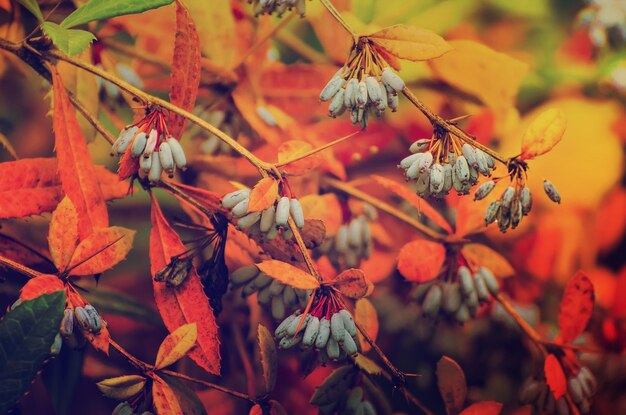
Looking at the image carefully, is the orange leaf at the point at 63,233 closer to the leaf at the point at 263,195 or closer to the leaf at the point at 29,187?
the leaf at the point at 29,187

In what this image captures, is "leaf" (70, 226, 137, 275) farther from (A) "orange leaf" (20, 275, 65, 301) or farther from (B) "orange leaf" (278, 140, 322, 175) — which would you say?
(B) "orange leaf" (278, 140, 322, 175)

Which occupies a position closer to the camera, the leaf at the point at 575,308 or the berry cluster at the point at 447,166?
the berry cluster at the point at 447,166

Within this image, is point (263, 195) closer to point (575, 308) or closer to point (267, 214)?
point (267, 214)

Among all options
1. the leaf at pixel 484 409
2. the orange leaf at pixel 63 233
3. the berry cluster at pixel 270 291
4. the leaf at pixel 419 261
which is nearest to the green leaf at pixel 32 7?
the orange leaf at pixel 63 233

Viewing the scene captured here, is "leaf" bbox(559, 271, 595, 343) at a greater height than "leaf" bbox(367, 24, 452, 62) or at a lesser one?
lesser

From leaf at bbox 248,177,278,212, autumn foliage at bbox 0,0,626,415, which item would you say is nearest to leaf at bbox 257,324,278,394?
autumn foliage at bbox 0,0,626,415

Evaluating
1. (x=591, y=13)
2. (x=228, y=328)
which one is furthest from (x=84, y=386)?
(x=591, y=13)

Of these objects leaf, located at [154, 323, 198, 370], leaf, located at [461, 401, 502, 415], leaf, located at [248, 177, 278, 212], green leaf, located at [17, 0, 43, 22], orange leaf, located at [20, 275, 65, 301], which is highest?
green leaf, located at [17, 0, 43, 22]
